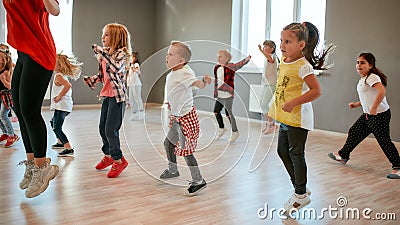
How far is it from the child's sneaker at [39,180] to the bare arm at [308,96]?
1199 millimetres

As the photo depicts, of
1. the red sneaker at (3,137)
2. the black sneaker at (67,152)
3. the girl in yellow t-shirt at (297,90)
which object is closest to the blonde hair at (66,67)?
the black sneaker at (67,152)

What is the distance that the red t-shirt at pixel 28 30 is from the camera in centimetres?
194

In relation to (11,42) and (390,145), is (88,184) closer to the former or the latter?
(11,42)

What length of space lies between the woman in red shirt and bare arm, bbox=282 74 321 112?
1.14 m

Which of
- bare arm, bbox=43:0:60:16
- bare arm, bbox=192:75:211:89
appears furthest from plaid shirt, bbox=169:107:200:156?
bare arm, bbox=43:0:60:16

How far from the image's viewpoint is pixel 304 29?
196cm

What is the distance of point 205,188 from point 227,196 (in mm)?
189

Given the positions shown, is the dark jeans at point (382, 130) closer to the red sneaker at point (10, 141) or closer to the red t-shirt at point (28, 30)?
the red t-shirt at point (28, 30)

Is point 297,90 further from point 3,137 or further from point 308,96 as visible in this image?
point 3,137

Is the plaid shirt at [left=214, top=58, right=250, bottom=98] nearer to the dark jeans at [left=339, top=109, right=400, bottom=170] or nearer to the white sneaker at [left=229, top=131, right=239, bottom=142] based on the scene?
the white sneaker at [left=229, top=131, right=239, bottom=142]

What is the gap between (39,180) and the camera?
207 cm

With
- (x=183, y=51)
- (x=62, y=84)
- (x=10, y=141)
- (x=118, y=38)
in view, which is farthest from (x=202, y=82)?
(x=10, y=141)

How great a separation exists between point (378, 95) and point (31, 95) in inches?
87.9

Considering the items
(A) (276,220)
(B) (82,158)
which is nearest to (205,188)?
(A) (276,220)
